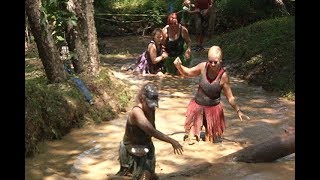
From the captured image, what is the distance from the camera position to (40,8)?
23.0 ft

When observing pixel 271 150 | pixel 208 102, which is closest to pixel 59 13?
pixel 208 102

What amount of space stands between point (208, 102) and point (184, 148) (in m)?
0.79

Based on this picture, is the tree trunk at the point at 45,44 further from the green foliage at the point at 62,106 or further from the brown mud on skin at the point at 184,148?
the brown mud on skin at the point at 184,148

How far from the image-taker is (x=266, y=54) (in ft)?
37.7

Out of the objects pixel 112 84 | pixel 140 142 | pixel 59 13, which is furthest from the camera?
pixel 112 84

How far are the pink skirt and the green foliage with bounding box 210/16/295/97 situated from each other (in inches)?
126

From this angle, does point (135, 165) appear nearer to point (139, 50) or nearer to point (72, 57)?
point (72, 57)

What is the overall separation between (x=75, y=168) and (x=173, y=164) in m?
1.32

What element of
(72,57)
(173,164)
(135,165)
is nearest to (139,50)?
(72,57)

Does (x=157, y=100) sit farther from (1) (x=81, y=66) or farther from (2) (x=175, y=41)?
(2) (x=175, y=41)

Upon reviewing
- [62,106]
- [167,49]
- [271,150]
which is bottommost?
[271,150]

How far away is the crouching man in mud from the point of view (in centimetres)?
498

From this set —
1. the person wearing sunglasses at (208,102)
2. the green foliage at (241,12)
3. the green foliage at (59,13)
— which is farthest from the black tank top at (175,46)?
the green foliage at (241,12)
